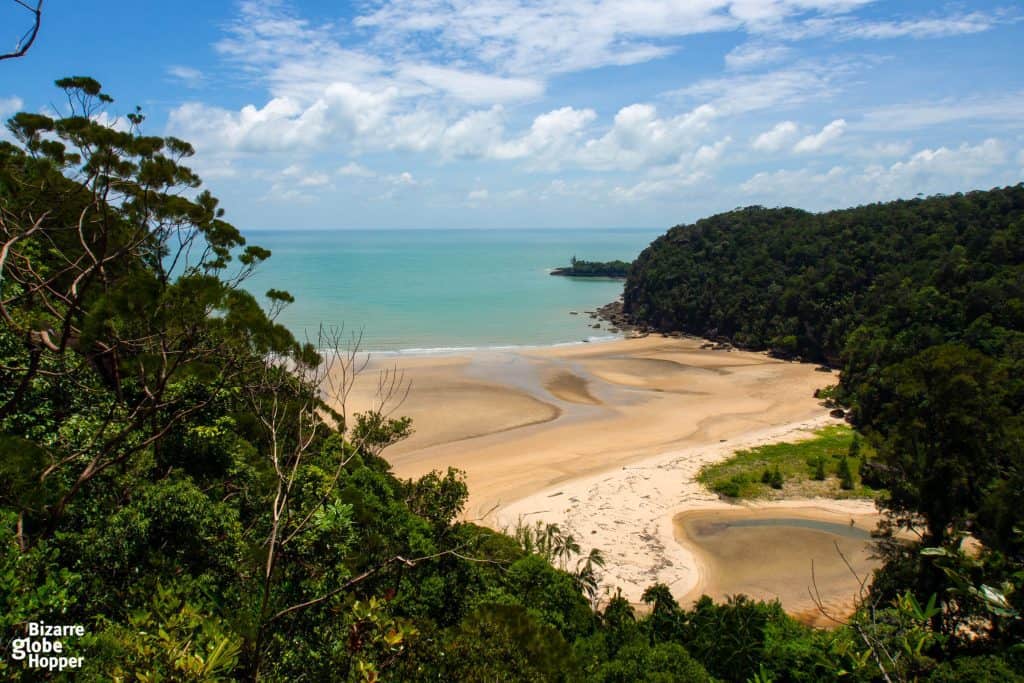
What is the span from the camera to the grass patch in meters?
22.1

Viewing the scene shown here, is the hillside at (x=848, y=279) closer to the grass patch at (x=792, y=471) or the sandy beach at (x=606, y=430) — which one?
the sandy beach at (x=606, y=430)

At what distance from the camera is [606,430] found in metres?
29.8

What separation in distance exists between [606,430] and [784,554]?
12.5m

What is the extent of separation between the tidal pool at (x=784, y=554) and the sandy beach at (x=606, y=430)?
43 cm

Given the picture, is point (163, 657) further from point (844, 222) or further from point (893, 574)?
point (844, 222)

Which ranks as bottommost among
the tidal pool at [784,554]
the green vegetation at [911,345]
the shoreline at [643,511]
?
the tidal pool at [784,554]

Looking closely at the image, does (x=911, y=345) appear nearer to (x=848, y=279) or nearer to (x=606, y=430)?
(x=848, y=279)

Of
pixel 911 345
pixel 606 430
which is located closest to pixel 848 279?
pixel 911 345

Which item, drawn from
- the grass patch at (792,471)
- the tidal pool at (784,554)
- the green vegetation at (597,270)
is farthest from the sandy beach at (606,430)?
the green vegetation at (597,270)

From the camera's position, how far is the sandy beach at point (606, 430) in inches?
768

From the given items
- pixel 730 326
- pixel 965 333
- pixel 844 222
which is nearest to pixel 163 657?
pixel 965 333

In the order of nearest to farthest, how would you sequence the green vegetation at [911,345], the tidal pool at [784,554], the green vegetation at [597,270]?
the green vegetation at [911,345] < the tidal pool at [784,554] < the green vegetation at [597,270]

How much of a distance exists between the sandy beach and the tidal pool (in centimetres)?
A: 43

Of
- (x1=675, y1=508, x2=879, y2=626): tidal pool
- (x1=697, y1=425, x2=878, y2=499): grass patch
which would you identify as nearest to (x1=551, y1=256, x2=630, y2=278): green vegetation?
(x1=697, y1=425, x2=878, y2=499): grass patch
